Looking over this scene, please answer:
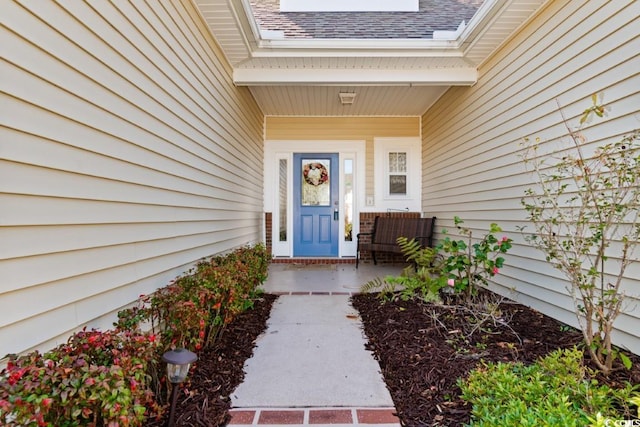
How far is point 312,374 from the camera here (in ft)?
6.63

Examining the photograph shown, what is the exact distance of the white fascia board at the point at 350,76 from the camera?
4070 millimetres

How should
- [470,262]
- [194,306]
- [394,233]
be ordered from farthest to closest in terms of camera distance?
[394,233], [470,262], [194,306]

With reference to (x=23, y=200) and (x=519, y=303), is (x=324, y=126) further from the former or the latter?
(x=23, y=200)

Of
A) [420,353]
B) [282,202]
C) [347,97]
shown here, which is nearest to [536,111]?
[420,353]

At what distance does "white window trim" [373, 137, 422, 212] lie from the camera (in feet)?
19.9

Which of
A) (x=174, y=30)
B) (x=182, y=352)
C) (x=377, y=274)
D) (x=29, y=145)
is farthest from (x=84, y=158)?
(x=377, y=274)

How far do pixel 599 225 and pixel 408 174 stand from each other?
4.31m

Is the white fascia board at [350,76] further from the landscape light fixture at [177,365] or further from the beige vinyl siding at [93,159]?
the landscape light fixture at [177,365]

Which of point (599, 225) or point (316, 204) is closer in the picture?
point (599, 225)

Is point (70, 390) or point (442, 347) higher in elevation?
point (70, 390)

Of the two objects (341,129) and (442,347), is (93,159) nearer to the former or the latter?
(442,347)

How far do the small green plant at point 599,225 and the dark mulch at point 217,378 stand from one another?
6.55 ft

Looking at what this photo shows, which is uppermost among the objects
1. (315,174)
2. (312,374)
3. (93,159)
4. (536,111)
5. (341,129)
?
(341,129)

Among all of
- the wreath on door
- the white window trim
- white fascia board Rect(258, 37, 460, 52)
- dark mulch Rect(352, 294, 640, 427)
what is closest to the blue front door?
the wreath on door
